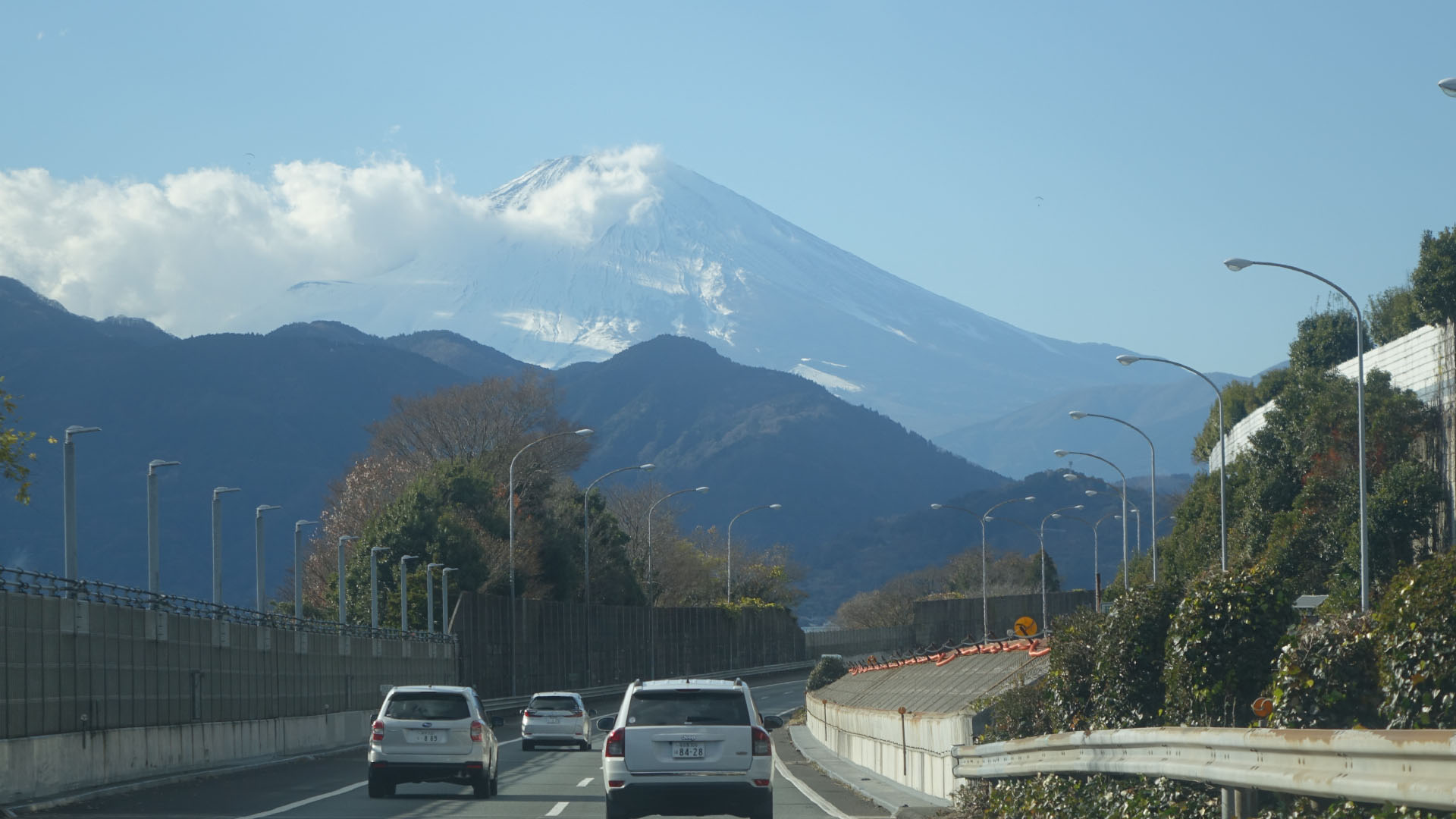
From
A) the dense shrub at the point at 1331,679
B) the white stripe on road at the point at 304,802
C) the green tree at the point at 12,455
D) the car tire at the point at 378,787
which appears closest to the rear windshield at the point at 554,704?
the white stripe on road at the point at 304,802

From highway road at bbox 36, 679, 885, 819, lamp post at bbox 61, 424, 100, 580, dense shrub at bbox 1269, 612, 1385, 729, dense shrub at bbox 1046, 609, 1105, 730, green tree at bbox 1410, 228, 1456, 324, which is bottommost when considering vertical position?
highway road at bbox 36, 679, 885, 819

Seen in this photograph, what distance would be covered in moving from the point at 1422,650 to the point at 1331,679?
45.3 inches

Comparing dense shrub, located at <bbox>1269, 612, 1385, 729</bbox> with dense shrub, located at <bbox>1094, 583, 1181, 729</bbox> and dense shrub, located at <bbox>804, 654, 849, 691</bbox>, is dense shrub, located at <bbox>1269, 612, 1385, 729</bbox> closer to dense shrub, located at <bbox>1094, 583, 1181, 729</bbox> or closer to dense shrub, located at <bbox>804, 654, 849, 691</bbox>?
dense shrub, located at <bbox>1094, 583, 1181, 729</bbox>

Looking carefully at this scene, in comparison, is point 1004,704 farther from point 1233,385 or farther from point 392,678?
point 1233,385

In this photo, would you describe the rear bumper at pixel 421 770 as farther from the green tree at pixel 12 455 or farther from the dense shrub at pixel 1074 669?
the dense shrub at pixel 1074 669

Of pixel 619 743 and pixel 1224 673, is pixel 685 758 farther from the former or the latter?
pixel 1224 673

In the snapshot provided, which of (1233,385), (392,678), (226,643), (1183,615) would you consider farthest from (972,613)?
(1183,615)

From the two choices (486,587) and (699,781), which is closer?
(699,781)

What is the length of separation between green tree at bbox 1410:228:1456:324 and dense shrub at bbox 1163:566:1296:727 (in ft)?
141

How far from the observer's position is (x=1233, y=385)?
105188mm

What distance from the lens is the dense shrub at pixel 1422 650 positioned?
8.59 m

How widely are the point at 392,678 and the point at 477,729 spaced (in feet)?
107

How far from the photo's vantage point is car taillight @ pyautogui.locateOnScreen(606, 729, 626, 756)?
16938 millimetres

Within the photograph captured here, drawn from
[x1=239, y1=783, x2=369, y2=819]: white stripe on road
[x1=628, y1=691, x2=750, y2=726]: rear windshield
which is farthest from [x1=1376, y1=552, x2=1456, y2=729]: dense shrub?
A: [x1=239, y1=783, x2=369, y2=819]: white stripe on road
